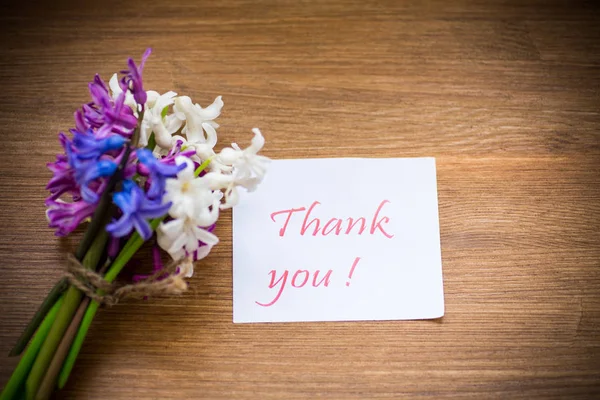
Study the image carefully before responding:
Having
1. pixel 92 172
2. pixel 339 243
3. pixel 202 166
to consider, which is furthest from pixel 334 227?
pixel 92 172

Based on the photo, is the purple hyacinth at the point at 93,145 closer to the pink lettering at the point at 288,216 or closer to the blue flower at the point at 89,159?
the blue flower at the point at 89,159

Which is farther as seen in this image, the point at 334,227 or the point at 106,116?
the point at 334,227

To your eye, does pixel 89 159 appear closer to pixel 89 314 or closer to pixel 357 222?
pixel 89 314

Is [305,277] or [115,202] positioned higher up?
[115,202]

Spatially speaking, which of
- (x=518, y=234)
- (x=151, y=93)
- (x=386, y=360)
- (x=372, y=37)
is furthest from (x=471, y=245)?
(x=151, y=93)

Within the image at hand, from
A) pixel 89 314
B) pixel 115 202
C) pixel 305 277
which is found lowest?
pixel 305 277
